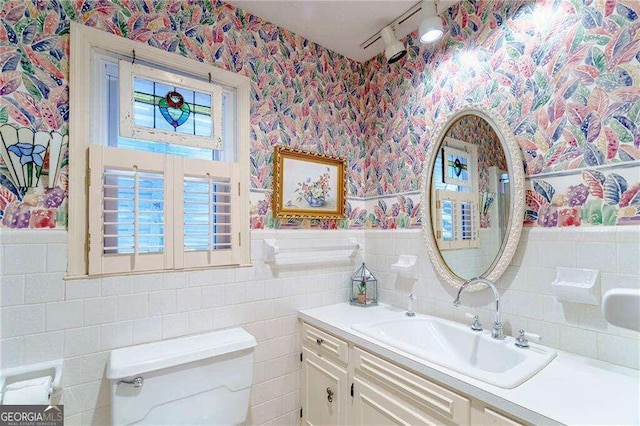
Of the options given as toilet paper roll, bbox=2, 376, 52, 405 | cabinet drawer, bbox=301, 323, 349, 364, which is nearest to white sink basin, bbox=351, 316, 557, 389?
cabinet drawer, bbox=301, 323, 349, 364

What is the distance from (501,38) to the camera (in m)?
1.51

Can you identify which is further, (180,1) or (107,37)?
(180,1)

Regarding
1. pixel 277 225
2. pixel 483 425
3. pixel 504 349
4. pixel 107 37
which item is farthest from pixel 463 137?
pixel 107 37

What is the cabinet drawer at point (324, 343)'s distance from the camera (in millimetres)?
1561

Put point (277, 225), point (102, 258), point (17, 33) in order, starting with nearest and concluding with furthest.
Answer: point (17, 33)
point (102, 258)
point (277, 225)

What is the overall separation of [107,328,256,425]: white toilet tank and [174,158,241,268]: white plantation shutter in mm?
400

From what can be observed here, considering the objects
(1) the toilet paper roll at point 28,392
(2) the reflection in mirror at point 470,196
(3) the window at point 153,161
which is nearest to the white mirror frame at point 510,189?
(2) the reflection in mirror at point 470,196

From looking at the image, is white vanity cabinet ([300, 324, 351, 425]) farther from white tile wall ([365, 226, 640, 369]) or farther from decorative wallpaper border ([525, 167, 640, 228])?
decorative wallpaper border ([525, 167, 640, 228])

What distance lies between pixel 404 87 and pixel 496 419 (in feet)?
5.88

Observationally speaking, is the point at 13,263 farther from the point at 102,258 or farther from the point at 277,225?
the point at 277,225

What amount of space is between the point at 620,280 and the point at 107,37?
2.34m

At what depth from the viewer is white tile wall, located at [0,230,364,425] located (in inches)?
48.4

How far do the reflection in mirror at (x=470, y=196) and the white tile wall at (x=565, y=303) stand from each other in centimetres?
12

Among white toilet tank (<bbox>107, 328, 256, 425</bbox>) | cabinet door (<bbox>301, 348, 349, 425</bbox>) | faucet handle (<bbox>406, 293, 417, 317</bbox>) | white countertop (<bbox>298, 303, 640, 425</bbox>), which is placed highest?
faucet handle (<bbox>406, 293, 417, 317</bbox>)
